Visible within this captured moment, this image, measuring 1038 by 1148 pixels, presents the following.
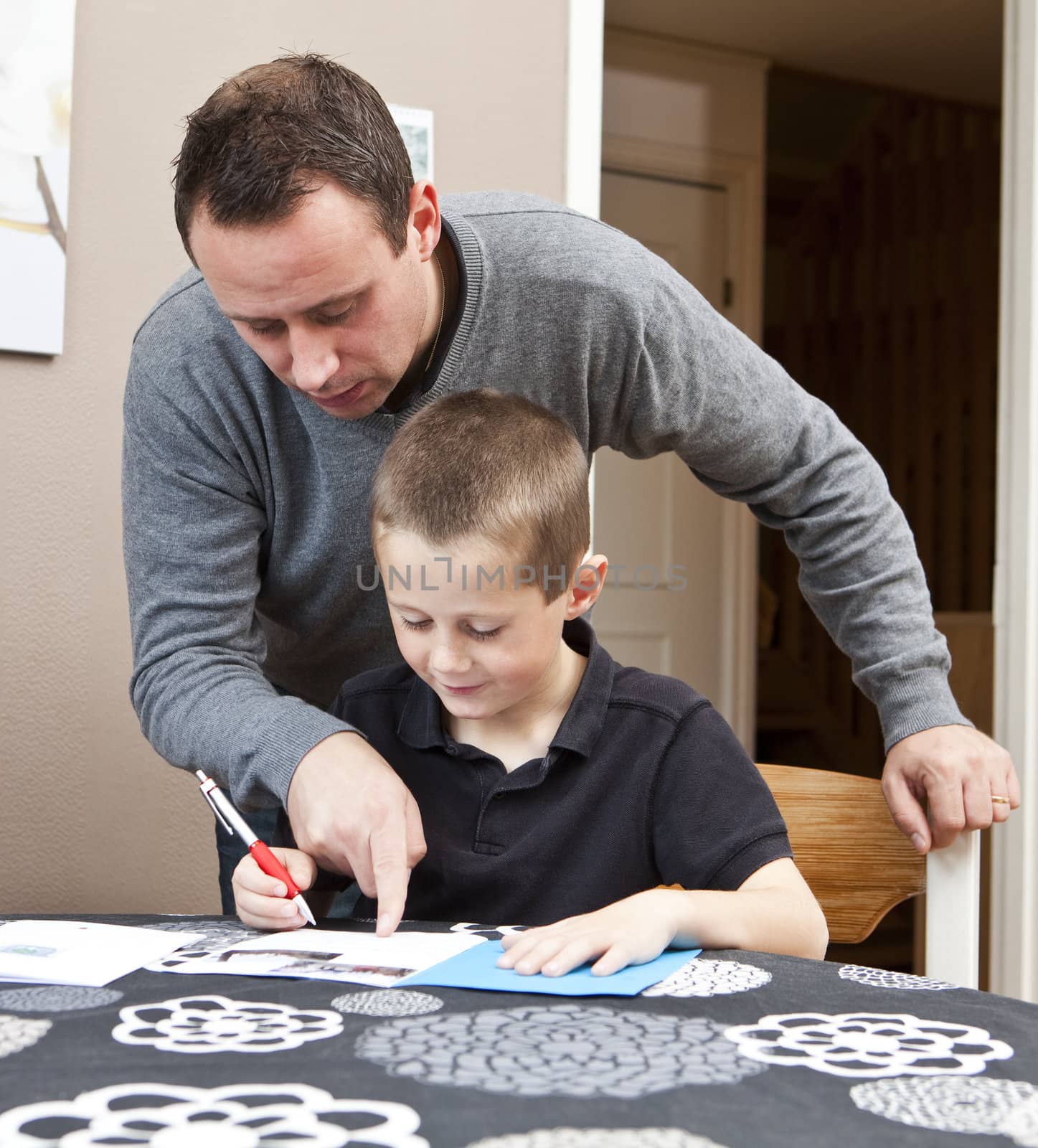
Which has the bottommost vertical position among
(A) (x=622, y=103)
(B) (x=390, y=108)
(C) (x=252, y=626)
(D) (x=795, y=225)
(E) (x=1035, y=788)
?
(E) (x=1035, y=788)

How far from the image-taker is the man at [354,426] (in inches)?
41.3

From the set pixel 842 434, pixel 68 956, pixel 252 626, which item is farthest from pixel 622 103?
pixel 68 956

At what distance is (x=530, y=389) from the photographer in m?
1.30

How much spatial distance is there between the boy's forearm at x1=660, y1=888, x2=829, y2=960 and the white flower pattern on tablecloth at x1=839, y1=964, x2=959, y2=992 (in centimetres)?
9

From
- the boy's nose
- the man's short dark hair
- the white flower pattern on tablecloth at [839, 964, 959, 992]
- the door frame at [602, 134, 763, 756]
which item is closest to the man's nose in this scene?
the man's short dark hair

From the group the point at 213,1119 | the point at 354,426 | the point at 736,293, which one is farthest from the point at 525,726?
the point at 736,293

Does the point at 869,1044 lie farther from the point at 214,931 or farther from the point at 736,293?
the point at 736,293

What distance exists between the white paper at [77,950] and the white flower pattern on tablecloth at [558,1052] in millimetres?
238

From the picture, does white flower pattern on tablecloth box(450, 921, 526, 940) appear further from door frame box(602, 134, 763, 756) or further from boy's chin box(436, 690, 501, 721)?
door frame box(602, 134, 763, 756)

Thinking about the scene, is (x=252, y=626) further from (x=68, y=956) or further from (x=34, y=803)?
(x=34, y=803)

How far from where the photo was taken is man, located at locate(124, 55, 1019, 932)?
105cm

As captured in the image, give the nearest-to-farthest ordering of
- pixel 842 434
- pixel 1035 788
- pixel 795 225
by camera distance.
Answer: pixel 842 434
pixel 1035 788
pixel 795 225

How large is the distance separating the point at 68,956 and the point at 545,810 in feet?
1.46

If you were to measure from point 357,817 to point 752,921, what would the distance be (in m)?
0.31
